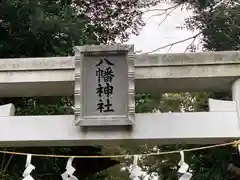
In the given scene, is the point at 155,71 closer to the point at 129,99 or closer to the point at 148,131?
the point at 129,99

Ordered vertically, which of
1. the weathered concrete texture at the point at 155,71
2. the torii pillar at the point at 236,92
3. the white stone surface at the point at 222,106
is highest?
the weathered concrete texture at the point at 155,71

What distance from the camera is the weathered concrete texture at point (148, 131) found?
4113 millimetres

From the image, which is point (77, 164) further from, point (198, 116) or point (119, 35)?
point (198, 116)

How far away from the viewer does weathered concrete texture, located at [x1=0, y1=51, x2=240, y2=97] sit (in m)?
4.24

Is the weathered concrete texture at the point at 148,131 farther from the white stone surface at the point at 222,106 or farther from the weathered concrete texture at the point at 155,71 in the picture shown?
the weathered concrete texture at the point at 155,71

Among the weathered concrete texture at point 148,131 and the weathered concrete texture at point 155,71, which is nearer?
the weathered concrete texture at point 148,131

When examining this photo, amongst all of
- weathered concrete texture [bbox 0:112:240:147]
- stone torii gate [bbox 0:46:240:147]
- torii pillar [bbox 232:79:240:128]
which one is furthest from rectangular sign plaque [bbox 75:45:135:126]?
torii pillar [bbox 232:79:240:128]

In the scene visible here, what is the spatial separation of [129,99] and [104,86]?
0.98 ft

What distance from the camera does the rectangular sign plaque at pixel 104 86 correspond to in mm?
4102

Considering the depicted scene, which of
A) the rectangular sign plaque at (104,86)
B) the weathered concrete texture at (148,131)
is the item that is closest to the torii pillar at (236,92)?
the weathered concrete texture at (148,131)

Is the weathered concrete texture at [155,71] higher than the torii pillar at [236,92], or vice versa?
the weathered concrete texture at [155,71]

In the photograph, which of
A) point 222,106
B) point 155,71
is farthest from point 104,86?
point 222,106

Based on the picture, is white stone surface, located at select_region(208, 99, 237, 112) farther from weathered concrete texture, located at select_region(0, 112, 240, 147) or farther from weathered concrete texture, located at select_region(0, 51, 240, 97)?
weathered concrete texture, located at select_region(0, 51, 240, 97)

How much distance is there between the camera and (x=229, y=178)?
6.35 m
